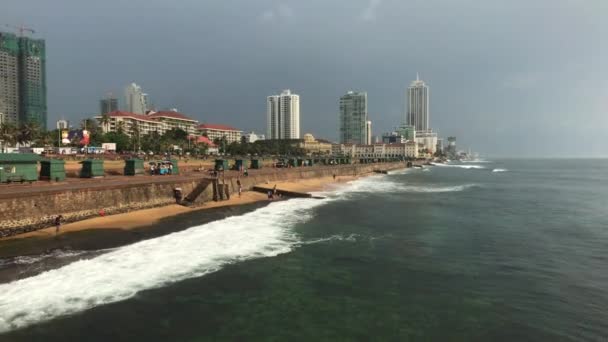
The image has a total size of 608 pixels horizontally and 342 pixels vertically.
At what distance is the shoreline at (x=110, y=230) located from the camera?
1717 cm

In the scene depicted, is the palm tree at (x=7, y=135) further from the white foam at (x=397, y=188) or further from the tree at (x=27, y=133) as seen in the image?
the white foam at (x=397, y=188)

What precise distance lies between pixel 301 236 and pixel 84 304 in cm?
1239

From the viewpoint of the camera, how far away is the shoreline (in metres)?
17.2

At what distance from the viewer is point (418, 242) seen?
805 inches

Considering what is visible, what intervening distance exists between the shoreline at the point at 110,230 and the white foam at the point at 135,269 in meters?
1.84

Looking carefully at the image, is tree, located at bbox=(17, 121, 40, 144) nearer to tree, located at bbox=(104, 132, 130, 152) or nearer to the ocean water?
tree, located at bbox=(104, 132, 130, 152)

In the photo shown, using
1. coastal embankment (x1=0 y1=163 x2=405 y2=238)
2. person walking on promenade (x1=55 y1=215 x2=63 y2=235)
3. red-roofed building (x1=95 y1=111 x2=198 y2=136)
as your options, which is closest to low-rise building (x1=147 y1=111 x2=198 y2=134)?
red-roofed building (x1=95 y1=111 x2=198 y2=136)

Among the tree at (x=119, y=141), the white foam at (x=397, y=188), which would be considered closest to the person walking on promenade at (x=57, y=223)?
the white foam at (x=397, y=188)

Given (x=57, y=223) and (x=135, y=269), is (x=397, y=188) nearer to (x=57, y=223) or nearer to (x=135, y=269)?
(x=57, y=223)

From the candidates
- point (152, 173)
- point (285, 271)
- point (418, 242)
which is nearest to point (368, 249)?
point (418, 242)

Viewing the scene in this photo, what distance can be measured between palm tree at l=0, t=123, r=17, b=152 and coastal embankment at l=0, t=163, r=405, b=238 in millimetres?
55127

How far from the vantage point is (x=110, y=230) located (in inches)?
824

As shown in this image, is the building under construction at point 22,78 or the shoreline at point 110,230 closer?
the shoreline at point 110,230

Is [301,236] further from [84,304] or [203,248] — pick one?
[84,304]
